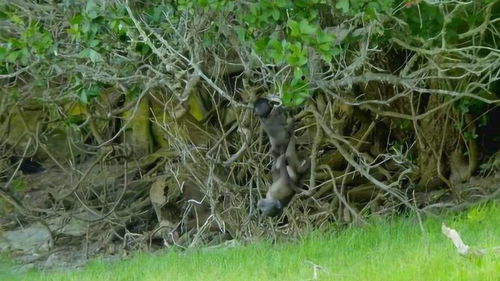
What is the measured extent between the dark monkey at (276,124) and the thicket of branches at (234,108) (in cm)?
26

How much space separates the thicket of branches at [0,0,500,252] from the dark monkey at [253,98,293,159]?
0.86ft

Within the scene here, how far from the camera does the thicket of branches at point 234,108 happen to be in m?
7.69

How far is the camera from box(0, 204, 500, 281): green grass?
5.91 meters

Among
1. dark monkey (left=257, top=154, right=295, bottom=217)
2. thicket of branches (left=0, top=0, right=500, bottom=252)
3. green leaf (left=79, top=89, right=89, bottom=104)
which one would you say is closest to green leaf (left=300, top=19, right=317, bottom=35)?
thicket of branches (left=0, top=0, right=500, bottom=252)

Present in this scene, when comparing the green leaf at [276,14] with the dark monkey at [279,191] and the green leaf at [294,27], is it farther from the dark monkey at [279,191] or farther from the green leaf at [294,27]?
the dark monkey at [279,191]

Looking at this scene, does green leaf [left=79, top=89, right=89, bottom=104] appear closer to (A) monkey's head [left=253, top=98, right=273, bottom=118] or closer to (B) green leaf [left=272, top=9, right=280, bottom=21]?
(A) monkey's head [left=253, top=98, right=273, bottom=118]

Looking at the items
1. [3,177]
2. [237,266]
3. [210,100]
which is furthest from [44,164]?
[237,266]

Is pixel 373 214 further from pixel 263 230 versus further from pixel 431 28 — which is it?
pixel 431 28

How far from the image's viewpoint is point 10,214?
461 inches

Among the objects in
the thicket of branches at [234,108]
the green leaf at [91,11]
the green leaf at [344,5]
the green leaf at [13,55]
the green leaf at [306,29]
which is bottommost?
the thicket of branches at [234,108]

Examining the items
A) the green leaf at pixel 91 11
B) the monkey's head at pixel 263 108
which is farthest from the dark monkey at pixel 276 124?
the green leaf at pixel 91 11

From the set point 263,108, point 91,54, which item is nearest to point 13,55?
point 91,54

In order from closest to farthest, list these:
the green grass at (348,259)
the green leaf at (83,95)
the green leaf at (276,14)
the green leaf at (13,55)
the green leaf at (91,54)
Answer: the green grass at (348,259) < the green leaf at (276,14) < the green leaf at (91,54) < the green leaf at (13,55) < the green leaf at (83,95)

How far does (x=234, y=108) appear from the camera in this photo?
958cm
